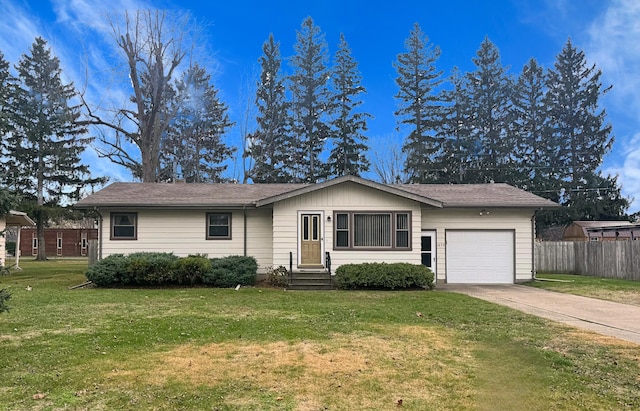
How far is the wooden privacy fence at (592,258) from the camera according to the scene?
1731cm


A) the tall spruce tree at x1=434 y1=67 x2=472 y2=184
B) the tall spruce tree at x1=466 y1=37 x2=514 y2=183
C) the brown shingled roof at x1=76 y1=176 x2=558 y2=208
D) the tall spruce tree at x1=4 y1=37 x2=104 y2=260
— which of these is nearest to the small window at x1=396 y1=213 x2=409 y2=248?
the brown shingled roof at x1=76 y1=176 x2=558 y2=208

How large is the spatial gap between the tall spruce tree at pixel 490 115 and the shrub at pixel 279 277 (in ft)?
86.4

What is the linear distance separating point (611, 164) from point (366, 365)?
40577 mm

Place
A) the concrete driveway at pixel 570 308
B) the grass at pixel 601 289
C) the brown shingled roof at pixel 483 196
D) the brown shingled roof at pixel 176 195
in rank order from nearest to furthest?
the concrete driveway at pixel 570 308 → the grass at pixel 601 289 → the brown shingled roof at pixel 176 195 → the brown shingled roof at pixel 483 196

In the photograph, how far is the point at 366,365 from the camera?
5.39 m

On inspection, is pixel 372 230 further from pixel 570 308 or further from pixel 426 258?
pixel 570 308

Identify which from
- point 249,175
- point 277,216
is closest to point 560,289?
point 277,216

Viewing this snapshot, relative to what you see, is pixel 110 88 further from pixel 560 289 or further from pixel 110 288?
pixel 560 289

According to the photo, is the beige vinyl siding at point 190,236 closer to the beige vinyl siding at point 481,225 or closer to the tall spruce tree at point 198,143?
the beige vinyl siding at point 481,225

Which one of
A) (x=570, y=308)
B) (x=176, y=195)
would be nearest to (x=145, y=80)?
(x=176, y=195)

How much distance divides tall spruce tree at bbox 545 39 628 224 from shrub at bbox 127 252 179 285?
105 ft

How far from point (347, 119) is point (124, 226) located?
23.7 m

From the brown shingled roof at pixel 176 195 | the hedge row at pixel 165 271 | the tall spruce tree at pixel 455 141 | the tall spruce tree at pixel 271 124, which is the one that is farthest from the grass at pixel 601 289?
the tall spruce tree at pixel 271 124

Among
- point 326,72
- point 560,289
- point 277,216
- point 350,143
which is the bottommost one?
point 560,289
